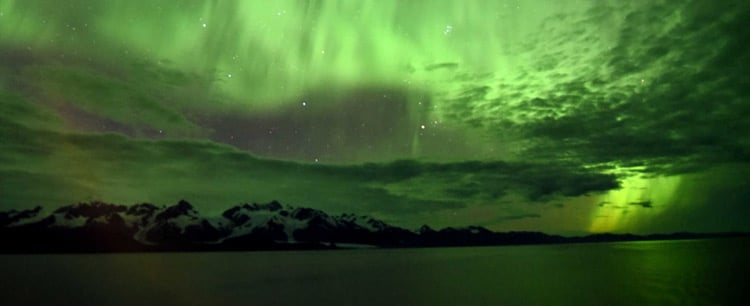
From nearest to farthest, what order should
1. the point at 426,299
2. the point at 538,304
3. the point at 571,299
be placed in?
the point at 538,304 → the point at 571,299 → the point at 426,299

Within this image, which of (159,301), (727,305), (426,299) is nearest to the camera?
(727,305)

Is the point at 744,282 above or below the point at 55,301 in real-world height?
above

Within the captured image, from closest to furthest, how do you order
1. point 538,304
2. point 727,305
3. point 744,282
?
1. point 727,305
2. point 538,304
3. point 744,282

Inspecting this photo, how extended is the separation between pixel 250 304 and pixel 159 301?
8721mm

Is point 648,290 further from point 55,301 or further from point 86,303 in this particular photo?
point 55,301

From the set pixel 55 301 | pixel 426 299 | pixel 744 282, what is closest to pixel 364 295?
pixel 426 299

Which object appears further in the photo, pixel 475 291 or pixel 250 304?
pixel 475 291

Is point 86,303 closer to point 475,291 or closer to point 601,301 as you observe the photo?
point 475,291

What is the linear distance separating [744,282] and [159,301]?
2033 inches

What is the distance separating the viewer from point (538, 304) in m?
34.7

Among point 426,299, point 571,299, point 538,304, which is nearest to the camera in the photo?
point 538,304

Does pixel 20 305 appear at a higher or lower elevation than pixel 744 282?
lower

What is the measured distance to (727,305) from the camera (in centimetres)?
3022

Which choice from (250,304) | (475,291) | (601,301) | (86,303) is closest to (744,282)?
(601,301)
